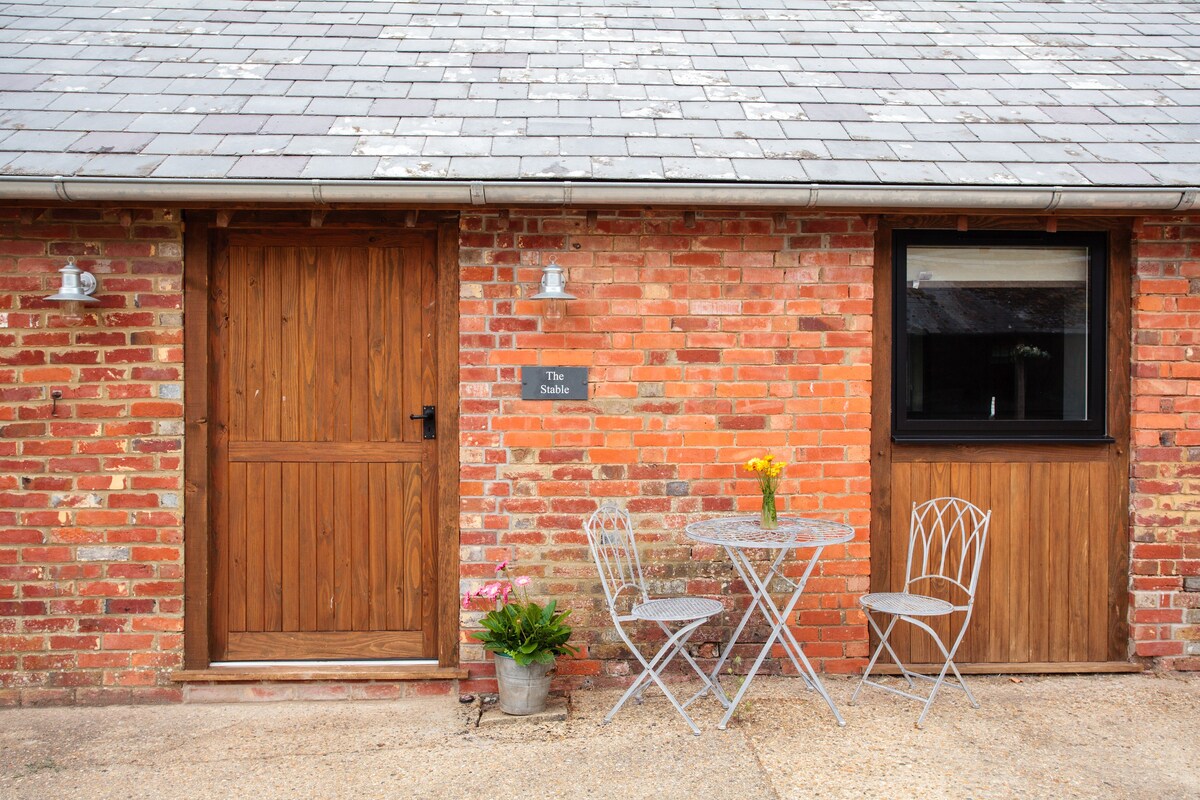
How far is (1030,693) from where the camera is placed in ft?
14.8

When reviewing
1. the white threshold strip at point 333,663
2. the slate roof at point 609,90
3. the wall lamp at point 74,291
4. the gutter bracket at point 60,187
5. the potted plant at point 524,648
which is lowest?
the white threshold strip at point 333,663

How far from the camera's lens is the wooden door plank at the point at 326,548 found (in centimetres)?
471

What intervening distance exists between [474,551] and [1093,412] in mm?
3472

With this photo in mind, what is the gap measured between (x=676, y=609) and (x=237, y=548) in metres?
2.39

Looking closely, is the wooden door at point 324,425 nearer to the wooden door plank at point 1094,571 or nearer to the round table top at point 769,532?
the round table top at point 769,532

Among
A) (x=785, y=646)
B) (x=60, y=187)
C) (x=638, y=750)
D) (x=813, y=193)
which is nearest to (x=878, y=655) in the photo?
(x=785, y=646)

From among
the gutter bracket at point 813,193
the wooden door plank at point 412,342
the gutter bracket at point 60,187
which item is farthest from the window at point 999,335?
the gutter bracket at point 60,187

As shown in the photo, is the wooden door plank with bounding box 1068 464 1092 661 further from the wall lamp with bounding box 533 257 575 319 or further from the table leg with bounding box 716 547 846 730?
the wall lamp with bounding box 533 257 575 319

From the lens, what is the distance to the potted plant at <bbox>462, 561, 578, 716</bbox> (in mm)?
4168

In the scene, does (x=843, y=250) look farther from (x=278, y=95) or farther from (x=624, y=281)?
(x=278, y=95)

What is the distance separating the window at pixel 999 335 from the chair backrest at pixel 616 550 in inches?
63.1

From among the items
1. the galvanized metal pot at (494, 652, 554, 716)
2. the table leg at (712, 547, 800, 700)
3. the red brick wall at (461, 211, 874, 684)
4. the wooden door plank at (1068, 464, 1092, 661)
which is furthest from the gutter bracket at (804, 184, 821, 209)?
the galvanized metal pot at (494, 652, 554, 716)

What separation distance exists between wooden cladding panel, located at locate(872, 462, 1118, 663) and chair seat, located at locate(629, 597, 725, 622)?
1.15 m

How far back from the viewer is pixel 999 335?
15.9 feet
